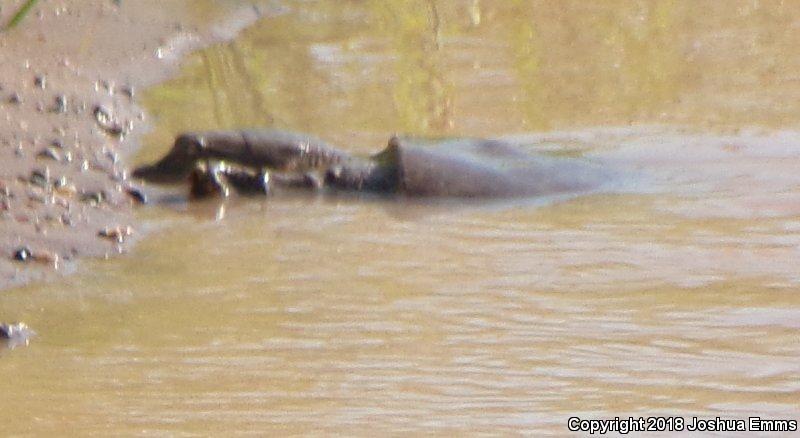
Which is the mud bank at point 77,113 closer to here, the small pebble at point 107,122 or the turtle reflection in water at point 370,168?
the small pebble at point 107,122

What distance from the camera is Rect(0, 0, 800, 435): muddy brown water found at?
143 inches

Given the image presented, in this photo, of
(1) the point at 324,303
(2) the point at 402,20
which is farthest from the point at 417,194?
(2) the point at 402,20

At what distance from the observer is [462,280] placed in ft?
15.3

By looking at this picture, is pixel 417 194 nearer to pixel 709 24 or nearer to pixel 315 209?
pixel 315 209

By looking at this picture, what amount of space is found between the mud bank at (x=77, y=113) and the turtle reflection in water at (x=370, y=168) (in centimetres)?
28

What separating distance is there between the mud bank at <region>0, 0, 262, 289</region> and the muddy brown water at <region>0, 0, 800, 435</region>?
15 centimetres

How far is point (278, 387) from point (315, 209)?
198cm

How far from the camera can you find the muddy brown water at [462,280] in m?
3.63

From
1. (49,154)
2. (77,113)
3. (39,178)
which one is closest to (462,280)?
(39,178)

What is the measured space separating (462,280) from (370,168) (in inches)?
52.7

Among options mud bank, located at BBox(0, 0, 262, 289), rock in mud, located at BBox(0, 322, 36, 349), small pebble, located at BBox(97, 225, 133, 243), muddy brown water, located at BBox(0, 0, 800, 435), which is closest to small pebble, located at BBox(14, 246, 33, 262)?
mud bank, located at BBox(0, 0, 262, 289)

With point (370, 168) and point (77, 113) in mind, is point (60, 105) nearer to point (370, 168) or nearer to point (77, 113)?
point (77, 113)

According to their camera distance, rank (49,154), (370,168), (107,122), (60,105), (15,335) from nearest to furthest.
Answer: (15,335) → (49,154) → (370,168) → (60,105) → (107,122)

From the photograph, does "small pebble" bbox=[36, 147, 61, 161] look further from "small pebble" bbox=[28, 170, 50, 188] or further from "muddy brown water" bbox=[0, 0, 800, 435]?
"muddy brown water" bbox=[0, 0, 800, 435]
